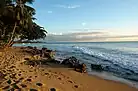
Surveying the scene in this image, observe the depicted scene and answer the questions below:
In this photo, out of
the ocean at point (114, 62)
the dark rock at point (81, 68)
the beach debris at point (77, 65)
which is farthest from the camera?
the beach debris at point (77, 65)

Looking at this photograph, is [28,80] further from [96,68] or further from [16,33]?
[16,33]

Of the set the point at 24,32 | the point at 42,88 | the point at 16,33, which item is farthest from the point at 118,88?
the point at 24,32

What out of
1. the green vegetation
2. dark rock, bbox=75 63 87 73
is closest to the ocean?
dark rock, bbox=75 63 87 73

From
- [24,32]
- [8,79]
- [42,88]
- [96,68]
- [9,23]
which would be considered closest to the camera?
[42,88]

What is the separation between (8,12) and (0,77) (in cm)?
1472

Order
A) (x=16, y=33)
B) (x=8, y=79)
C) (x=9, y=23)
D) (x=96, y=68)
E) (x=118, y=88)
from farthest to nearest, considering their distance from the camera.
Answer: (x=16, y=33)
(x=9, y=23)
(x=96, y=68)
(x=118, y=88)
(x=8, y=79)

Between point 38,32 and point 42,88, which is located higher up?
point 38,32

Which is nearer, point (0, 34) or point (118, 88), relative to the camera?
point (118, 88)

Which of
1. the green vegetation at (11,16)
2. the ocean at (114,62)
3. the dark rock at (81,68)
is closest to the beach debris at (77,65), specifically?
the dark rock at (81,68)

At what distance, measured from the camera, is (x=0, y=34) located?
2323cm

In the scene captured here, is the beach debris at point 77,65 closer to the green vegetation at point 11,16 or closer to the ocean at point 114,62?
the ocean at point 114,62

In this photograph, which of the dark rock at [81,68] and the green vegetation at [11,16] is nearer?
the dark rock at [81,68]

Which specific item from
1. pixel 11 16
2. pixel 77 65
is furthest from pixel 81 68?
pixel 11 16

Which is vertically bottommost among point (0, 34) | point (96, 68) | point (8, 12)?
point (96, 68)
